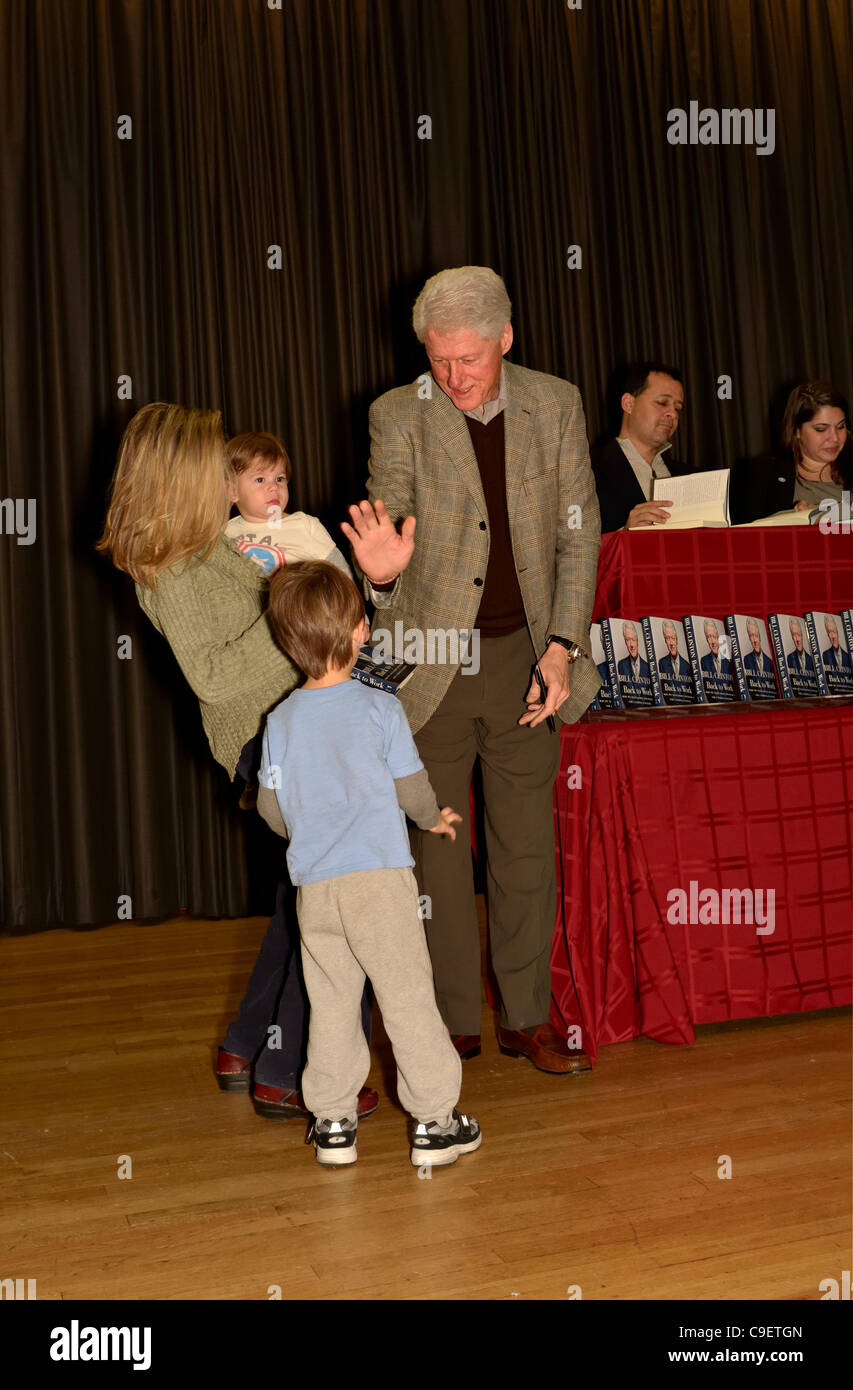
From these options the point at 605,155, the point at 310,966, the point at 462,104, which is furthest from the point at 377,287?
the point at 310,966

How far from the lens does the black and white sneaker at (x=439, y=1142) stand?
2.15 metres

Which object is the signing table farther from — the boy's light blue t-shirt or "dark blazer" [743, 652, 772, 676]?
the boy's light blue t-shirt

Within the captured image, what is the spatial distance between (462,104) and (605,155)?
670 mm

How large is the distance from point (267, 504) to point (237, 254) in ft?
7.57

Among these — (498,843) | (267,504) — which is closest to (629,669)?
(498,843)

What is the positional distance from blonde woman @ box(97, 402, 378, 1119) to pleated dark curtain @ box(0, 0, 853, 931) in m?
2.19

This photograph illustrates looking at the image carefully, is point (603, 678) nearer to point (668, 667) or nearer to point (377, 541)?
point (668, 667)

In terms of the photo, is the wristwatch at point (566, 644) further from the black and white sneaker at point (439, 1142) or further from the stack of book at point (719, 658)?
the black and white sneaker at point (439, 1142)

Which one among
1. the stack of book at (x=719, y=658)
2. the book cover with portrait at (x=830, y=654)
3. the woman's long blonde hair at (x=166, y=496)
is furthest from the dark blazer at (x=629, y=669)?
the woman's long blonde hair at (x=166, y=496)

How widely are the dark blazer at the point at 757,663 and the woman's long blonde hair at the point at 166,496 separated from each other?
4.45 feet

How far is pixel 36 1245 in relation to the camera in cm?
193

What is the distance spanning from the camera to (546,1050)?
8.68 feet

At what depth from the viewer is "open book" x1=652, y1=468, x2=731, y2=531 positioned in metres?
2.96

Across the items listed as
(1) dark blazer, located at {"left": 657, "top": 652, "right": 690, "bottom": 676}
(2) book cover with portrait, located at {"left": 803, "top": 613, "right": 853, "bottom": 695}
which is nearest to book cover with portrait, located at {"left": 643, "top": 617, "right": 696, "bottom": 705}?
(1) dark blazer, located at {"left": 657, "top": 652, "right": 690, "bottom": 676}
